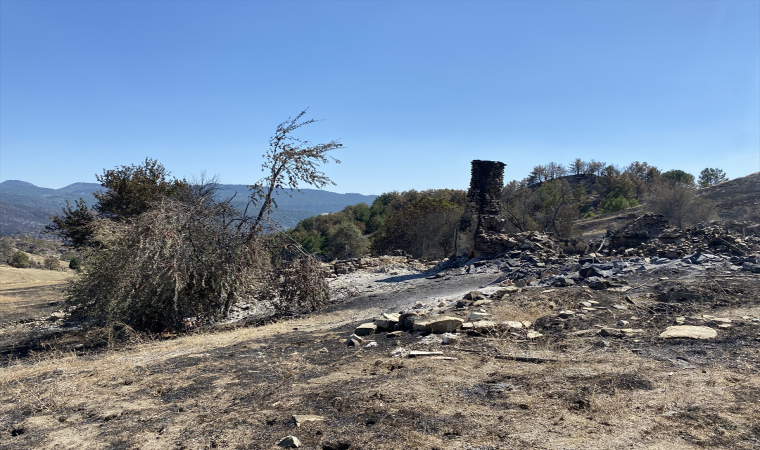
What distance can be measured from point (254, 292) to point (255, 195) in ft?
7.72

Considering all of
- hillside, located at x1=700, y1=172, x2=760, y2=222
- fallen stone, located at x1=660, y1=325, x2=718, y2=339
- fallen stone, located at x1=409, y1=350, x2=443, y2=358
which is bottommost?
fallen stone, located at x1=409, y1=350, x2=443, y2=358

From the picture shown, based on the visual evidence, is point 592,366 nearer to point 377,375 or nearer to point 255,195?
point 377,375

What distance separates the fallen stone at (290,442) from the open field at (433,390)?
8cm

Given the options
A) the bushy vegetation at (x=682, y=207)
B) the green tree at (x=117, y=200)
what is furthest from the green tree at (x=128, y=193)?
the bushy vegetation at (x=682, y=207)

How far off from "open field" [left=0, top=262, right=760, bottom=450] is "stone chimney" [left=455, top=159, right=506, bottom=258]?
10.7m

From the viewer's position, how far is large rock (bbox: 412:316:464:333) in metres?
6.83

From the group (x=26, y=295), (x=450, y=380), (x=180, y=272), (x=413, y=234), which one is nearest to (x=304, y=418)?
(x=450, y=380)

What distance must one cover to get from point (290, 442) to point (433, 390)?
4.79 ft

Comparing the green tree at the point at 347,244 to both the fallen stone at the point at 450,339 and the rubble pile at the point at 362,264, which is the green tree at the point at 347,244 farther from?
the fallen stone at the point at 450,339

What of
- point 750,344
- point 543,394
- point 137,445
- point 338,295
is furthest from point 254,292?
point 750,344

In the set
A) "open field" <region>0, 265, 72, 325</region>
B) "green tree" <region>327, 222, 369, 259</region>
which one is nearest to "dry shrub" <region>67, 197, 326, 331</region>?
"open field" <region>0, 265, 72, 325</region>

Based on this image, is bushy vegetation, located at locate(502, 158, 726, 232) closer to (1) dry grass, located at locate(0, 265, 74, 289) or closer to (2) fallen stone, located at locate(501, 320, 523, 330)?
(2) fallen stone, located at locate(501, 320, 523, 330)

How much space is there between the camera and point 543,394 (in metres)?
4.19

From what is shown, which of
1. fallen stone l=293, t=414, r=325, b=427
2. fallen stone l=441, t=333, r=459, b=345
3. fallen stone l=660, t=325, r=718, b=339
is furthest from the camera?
fallen stone l=441, t=333, r=459, b=345
